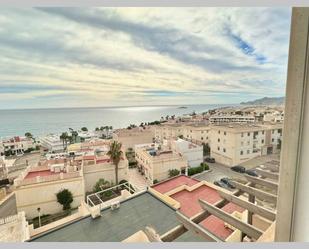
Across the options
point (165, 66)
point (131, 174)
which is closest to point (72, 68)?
point (165, 66)

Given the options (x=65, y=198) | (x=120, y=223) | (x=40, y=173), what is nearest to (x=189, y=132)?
(x=65, y=198)

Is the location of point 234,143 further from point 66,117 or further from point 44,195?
point 66,117

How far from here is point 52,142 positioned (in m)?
9.48

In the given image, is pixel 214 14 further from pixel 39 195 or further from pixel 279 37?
pixel 39 195

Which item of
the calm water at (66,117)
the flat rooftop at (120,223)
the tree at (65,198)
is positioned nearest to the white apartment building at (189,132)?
the calm water at (66,117)

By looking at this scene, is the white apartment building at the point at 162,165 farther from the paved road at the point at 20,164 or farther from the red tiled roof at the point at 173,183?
the paved road at the point at 20,164

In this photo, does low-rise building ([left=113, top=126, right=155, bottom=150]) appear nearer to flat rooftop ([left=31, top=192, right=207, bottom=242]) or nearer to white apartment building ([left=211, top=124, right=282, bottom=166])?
white apartment building ([left=211, top=124, right=282, bottom=166])

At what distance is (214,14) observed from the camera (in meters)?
1.19

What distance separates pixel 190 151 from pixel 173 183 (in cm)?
272

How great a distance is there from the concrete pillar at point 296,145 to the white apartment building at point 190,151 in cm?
437

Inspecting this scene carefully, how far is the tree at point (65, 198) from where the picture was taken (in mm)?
4323

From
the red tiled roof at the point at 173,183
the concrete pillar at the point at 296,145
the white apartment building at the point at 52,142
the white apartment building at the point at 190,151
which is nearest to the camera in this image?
the concrete pillar at the point at 296,145

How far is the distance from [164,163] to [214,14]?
14.8 feet

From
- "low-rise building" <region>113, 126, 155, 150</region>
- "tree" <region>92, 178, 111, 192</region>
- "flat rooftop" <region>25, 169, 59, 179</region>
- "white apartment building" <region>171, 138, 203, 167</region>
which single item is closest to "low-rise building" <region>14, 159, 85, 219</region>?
"flat rooftop" <region>25, 169, 59, 179</region>
